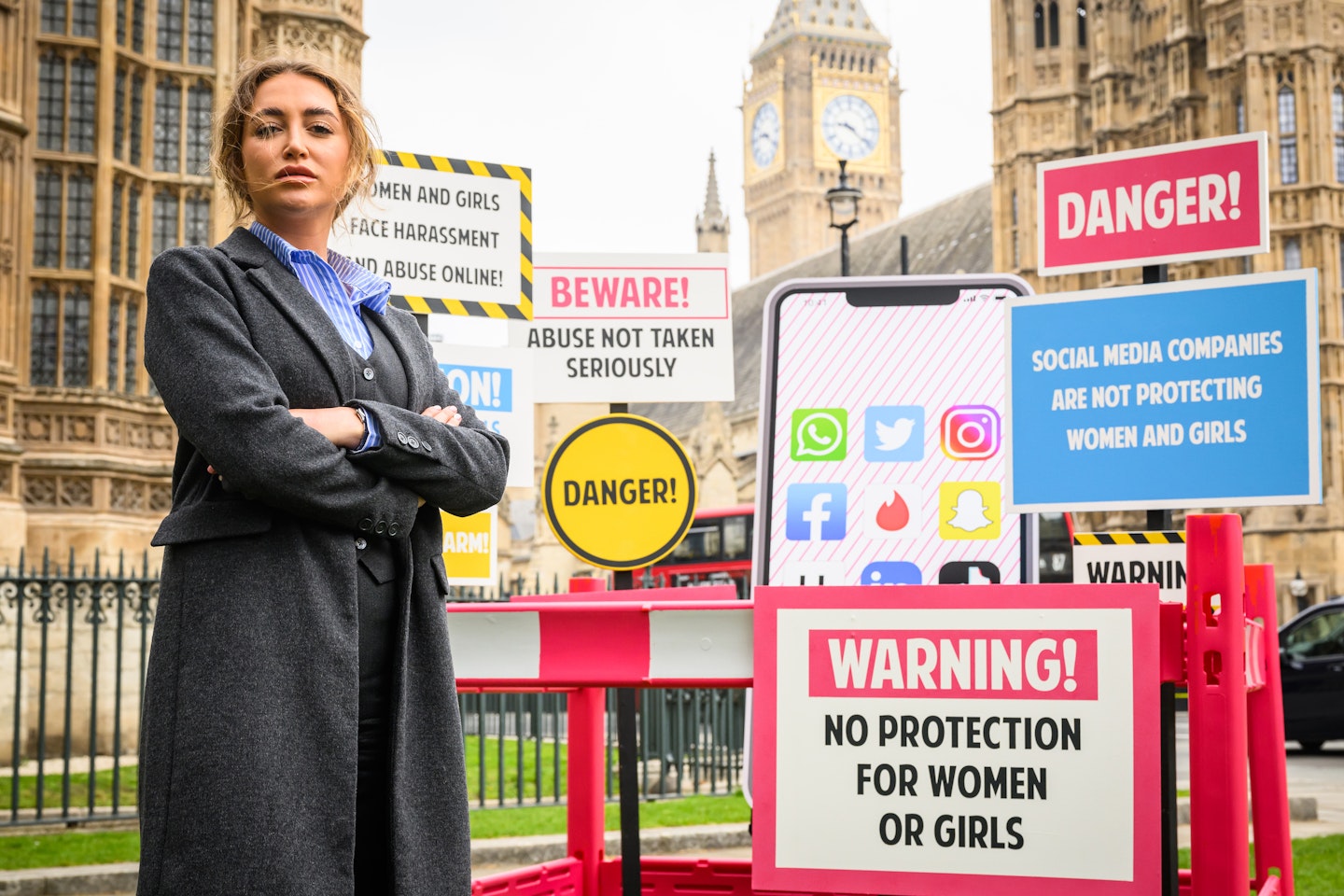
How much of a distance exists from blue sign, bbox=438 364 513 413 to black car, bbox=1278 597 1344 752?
12289 mm

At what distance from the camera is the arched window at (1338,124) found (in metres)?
34.3

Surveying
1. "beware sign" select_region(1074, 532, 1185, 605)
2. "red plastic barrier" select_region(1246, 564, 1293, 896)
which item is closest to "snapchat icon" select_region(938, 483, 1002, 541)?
"beware sign" select_region(1074, 532, 1185, 605)

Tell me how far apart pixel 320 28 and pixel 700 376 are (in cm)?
1387

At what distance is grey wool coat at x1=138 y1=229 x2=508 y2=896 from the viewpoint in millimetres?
2076

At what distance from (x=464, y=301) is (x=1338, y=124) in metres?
34.1

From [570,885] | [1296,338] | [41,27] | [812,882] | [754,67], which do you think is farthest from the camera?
[754,67]

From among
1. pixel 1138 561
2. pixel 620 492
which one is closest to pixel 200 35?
pixel 620 492

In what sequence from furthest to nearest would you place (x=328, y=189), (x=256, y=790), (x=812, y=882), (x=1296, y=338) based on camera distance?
(x=1296, y=338) < (x=812, y=882) < (x=328, y=189) < (x=256, y=790)

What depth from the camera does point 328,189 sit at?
96.3 inches

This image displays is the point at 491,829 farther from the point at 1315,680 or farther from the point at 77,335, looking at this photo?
the point at 1315,680

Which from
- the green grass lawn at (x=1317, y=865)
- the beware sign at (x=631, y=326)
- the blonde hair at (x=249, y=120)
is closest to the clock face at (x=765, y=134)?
the green grass lawn at (x=1317, y=865)

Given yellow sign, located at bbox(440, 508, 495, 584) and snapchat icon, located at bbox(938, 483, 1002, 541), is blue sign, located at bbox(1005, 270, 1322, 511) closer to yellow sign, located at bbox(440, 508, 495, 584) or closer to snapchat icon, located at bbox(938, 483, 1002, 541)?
snapchat icon, located at bbox(938, 483, 1002, 541)

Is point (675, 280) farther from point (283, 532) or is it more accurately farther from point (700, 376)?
point (283, 532)

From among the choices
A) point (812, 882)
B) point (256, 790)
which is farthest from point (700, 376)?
point (256, 790)
